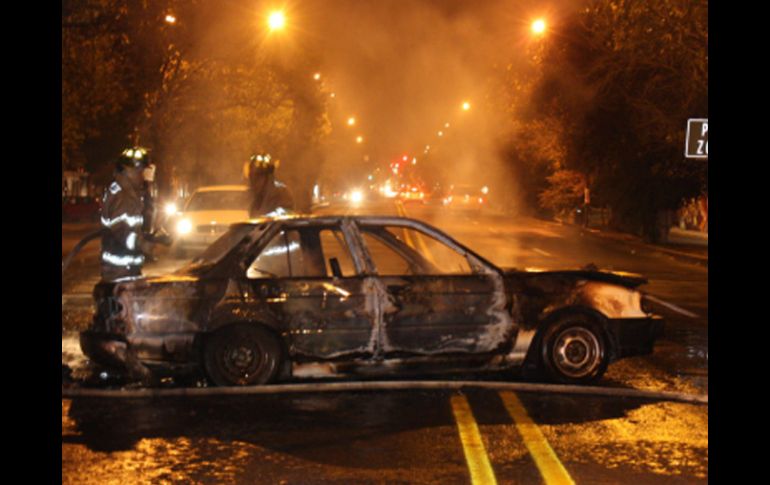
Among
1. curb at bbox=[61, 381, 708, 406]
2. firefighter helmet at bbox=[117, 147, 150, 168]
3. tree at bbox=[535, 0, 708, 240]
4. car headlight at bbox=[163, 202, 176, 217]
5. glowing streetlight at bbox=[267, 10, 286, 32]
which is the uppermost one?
glowing streetlight at bbox=[267, 10, 286, 32]

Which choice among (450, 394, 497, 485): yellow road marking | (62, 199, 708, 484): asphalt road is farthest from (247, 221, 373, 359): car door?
(450, 394, 497, 485): yellow road marking

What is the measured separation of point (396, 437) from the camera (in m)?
7.48

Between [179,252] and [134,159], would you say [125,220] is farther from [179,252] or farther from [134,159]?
[179,252]

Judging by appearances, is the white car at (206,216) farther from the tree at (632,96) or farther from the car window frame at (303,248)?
the car window frame at (303,248)

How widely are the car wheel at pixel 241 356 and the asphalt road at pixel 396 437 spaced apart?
0.90ft

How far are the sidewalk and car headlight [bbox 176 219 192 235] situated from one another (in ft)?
42.1

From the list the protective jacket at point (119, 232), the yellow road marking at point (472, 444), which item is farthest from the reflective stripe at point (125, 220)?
the yellow road marking at point (472, 444)

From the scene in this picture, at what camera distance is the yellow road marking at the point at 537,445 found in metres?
6.48

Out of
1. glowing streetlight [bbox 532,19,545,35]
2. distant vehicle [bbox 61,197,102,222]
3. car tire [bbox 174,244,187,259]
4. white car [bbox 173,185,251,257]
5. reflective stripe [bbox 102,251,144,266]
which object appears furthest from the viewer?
distant vehicle [bbox 61,197,102,222]

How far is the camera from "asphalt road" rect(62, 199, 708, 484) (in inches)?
260

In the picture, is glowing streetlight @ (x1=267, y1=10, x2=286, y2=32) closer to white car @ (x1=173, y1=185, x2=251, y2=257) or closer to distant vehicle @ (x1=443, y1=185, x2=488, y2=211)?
white car @ (x1=173, y1=185, x2=251, y2=257)

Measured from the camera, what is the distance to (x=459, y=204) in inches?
2320

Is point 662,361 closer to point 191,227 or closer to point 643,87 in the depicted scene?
point 191,227
